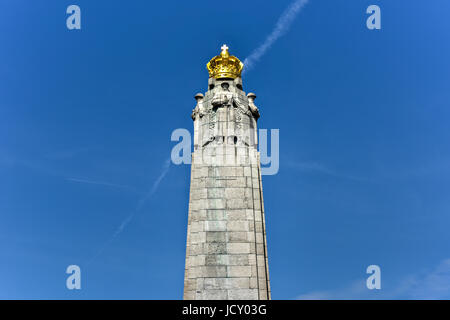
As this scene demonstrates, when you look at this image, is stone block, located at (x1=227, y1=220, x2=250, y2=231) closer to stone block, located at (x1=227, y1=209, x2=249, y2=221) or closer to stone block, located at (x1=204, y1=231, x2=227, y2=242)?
stone block, located at (x1=227, y1=209, x2=249, y2=221)

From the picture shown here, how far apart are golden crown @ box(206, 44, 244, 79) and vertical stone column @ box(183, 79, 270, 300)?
131 centimetres

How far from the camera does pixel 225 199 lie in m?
17.5

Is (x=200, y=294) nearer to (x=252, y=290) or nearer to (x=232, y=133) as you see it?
(x=252, y=290)

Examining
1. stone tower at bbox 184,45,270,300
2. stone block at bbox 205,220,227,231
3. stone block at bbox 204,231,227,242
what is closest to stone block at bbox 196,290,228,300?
stone tower at bbox 184,45,270,300

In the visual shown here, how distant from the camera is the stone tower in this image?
631 inches

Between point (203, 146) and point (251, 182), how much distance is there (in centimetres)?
274

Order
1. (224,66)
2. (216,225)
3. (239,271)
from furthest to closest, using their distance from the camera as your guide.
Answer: (224,66) → (216,225) → (239,271)

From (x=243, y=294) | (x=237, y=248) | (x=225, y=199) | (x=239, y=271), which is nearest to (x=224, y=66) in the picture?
(x=225, y=199)

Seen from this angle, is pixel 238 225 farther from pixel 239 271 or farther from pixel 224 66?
pixel 224 66

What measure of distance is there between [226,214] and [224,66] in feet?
25.6

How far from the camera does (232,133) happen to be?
742 inches

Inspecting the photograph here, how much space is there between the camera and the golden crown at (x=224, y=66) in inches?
817
